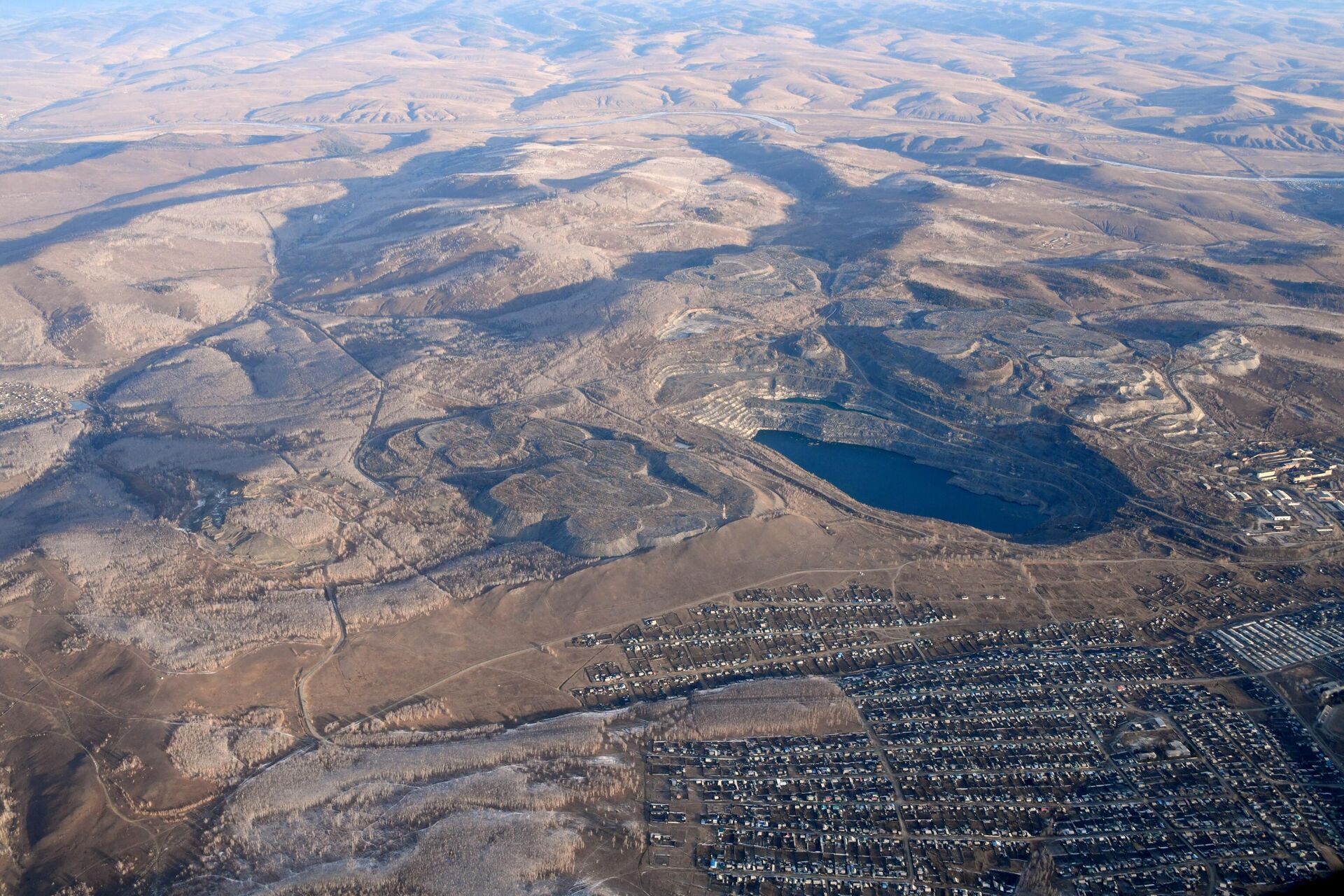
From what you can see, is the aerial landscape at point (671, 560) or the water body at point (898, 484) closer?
the aerial landscape at point (671, 560)

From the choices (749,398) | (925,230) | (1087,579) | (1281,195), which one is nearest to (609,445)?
(749,398)

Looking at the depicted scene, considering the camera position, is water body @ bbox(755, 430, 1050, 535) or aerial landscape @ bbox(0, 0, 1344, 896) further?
water body @ bbox(755, 430, 1050, 535)

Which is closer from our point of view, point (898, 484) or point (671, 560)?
point (671, 560)

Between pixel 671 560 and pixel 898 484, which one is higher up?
pixel 671 560

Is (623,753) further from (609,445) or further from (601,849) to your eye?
(609,445)
